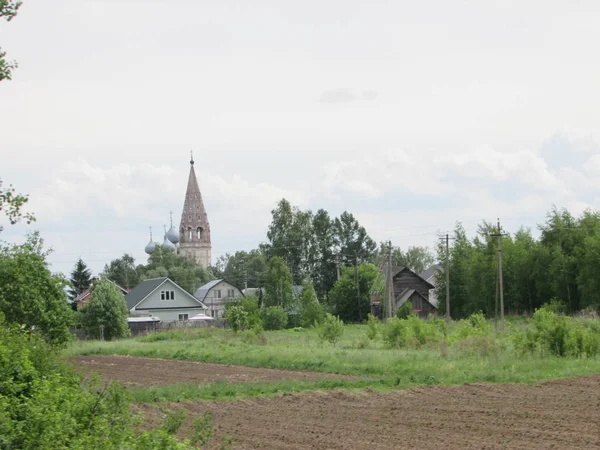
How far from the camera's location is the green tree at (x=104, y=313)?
59531mm

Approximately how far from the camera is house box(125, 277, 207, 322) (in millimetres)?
84062

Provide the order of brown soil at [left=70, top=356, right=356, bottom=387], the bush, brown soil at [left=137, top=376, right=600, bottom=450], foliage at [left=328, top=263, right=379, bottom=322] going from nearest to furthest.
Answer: brown soil at [left=137, top=376, right=600, bottom=450] < brown soil at [left=70, top=356, right=356, bottom=387] < the bush < foliage at [left=328, top=263, right=379, bottom=322]

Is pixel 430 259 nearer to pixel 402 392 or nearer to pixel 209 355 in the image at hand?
pixel 209 355

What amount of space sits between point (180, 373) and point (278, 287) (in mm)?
50238

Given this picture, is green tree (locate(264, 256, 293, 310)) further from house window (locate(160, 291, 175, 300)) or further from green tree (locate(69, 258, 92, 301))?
green tree (locate(69, 258, 92, 301))

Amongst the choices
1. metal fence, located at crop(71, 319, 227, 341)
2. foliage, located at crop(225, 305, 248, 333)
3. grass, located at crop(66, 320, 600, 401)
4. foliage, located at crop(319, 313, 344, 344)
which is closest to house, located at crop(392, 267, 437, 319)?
metal fence, located at crop(71, 319, 227, 341)

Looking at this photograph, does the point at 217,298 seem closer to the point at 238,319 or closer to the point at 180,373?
the point at 238,319

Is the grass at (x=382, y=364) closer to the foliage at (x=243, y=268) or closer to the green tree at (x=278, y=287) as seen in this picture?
the green tree at (x=278, y=287)

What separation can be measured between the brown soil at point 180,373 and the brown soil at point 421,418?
5745 mm

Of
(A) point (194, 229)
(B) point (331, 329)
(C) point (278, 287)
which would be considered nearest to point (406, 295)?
(C) point (278, 287)

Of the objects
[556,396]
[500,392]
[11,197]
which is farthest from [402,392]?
[11,197]

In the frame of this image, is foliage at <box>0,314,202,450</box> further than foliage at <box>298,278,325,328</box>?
No

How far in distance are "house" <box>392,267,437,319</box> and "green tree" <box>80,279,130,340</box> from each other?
109ft

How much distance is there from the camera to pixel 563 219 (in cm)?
6694
